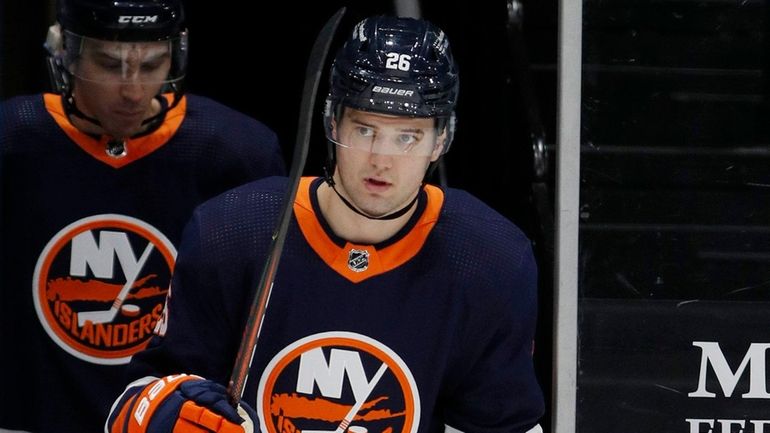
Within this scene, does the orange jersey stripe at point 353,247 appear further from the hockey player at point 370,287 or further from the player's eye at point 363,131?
the player's eye at point 363,131

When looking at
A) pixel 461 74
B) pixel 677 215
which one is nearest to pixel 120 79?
pixel 677 215

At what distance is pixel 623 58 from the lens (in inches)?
127

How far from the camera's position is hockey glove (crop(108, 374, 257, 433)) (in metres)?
2.48

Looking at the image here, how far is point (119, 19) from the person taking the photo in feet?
10.8

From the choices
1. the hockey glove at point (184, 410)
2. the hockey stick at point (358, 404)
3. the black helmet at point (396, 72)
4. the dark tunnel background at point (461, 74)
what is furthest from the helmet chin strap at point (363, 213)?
Answer: the dark tunnel background at point (461, 74)

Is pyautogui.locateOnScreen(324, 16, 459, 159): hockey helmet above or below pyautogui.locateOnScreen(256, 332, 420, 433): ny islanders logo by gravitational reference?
above

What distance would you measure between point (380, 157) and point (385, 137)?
0.04m

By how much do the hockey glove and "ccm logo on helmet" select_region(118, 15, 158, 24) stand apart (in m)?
0.98

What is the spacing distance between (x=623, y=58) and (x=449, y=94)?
1.90 ft

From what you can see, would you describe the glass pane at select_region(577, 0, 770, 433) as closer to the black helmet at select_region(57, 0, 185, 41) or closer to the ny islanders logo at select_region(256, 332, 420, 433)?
the ny islanders logo at select_region(256, 332, 420, 433)

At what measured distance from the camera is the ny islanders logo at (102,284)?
345 centimetres

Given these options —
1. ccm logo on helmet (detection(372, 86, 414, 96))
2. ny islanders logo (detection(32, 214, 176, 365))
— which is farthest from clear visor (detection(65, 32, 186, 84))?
ccm logo on helmet (detection(372, 86, 414, 96))

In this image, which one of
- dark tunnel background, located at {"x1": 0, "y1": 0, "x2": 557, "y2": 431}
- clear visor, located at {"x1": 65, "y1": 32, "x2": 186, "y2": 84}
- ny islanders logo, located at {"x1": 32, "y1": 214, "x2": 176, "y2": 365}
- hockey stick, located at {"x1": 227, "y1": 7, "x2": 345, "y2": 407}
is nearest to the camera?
hockey stick, located at {"x1": 227, "y1": 7, "x2": 345, "y2": 407}

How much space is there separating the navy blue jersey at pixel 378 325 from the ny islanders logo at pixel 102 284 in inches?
25.3
